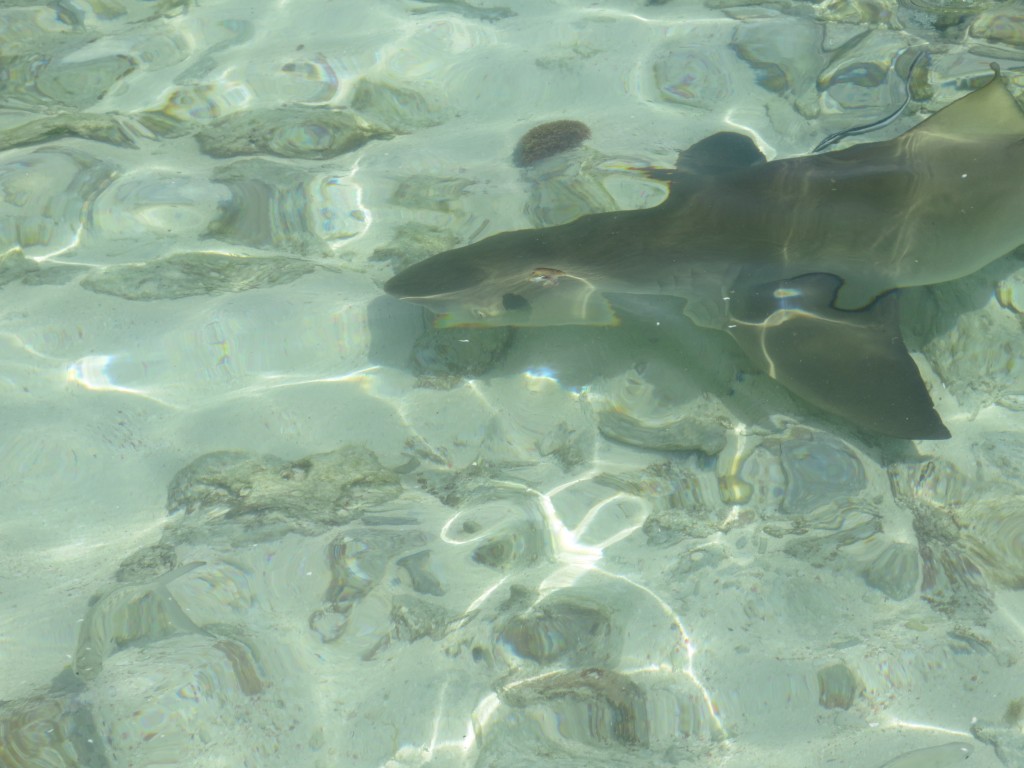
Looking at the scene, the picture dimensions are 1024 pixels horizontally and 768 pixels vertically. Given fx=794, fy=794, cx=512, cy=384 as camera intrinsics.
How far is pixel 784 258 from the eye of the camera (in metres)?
4.11

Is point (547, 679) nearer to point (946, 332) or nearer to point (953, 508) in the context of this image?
point (953, 508)

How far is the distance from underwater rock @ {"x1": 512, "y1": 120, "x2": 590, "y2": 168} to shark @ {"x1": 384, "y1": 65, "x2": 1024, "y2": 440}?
1288 mm

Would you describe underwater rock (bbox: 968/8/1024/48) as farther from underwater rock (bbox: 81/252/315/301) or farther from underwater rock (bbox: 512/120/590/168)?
underwater rock (bbox: 81/252/315/301)

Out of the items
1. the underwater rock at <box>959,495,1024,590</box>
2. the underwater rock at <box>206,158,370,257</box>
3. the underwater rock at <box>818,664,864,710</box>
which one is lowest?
the underwater rock at <box>818,664,864,710</box>

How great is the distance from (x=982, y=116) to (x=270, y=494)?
4.45m

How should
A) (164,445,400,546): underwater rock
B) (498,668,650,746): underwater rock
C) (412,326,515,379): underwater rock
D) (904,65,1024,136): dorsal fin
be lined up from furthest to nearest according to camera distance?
(904,65,1024,136): dorsal fin, (412,326,515,379): underwater rock, (164,445,400,546): underwater rock, (498,668,650,746): underwater rock

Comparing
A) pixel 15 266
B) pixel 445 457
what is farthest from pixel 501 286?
pixel 15 266

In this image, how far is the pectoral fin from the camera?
363 centimetres

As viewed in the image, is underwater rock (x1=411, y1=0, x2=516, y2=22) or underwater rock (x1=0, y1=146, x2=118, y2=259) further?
underwater rock (x1=411, y1=0, x2=516, y2=22)

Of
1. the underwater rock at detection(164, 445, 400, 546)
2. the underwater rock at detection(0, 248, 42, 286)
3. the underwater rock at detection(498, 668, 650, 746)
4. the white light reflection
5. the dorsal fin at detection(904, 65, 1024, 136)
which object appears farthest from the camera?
the underwater rock at detection(0, 248, 42, 286)

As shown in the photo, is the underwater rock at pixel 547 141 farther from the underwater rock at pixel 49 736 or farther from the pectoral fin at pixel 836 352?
the underwater rock at pixel 49 736

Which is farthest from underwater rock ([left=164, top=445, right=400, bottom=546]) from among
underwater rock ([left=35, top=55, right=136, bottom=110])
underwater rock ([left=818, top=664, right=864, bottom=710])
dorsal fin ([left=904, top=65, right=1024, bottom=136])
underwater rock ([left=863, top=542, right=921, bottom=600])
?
underwater rock ([left=35, top=55, right=136, bottom=110])

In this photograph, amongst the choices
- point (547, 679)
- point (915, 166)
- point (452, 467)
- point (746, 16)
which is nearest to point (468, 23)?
point (746, 16)

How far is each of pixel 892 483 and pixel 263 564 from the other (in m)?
2.75
